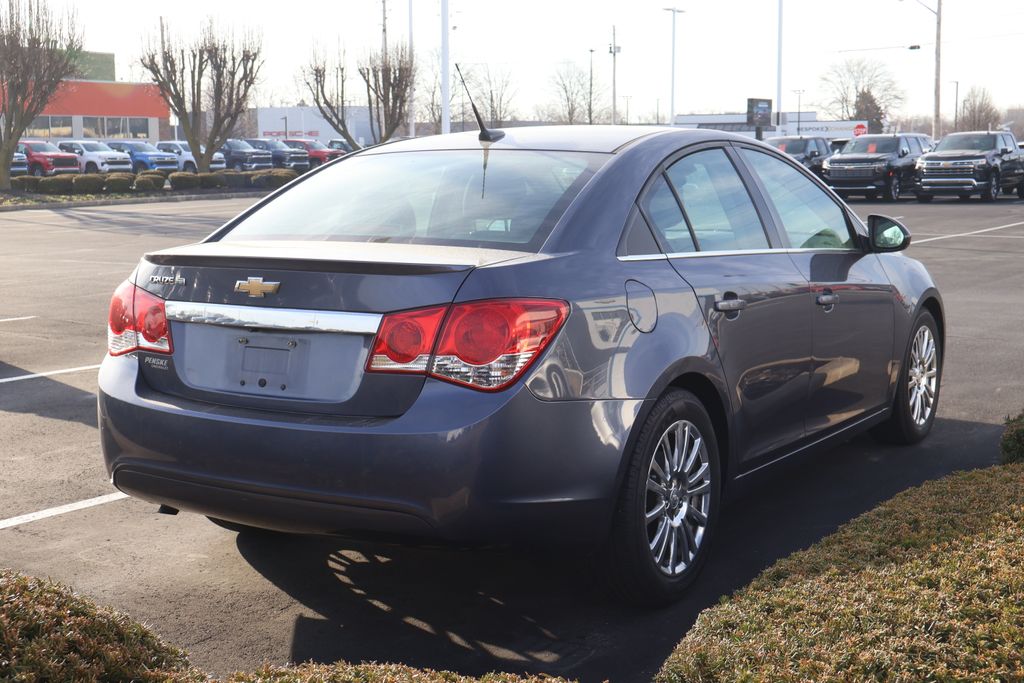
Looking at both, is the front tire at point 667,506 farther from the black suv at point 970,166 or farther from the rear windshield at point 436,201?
the black suv at point 970,166

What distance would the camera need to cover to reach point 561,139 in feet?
15.2

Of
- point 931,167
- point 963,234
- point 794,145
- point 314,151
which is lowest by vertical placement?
point 963,234

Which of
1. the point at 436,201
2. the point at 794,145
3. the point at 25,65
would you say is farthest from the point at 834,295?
the point at 25,65

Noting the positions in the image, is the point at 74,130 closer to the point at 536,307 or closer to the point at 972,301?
the point at 972,301

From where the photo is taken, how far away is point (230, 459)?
11.8 feet

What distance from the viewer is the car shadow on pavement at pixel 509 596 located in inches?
143

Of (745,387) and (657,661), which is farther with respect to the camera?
(745,387)

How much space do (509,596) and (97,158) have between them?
4880 cm

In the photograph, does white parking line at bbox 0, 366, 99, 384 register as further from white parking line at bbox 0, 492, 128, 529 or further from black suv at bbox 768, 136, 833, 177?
black suv at bbox 768, 136, 833, 177

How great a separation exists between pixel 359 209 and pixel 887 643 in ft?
8.09

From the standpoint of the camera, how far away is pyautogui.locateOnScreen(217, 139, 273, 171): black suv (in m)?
54.3

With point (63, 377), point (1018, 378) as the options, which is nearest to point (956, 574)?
point (1018, 378)

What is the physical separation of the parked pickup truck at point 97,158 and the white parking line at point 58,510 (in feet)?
152

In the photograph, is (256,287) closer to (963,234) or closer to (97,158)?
(963,234)
